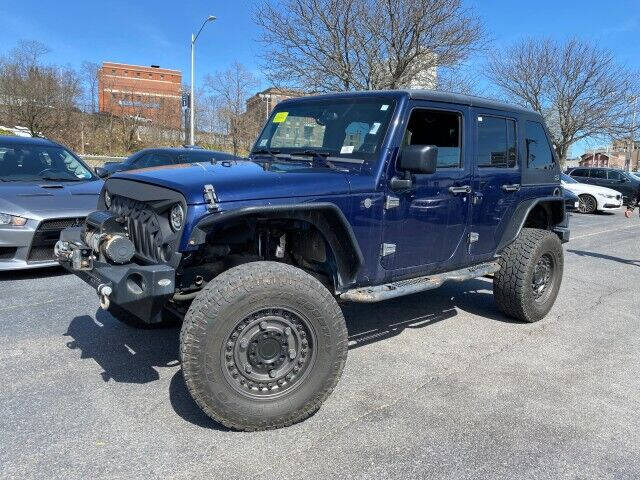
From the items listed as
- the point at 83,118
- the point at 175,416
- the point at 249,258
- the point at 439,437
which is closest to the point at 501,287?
the point at 439,437

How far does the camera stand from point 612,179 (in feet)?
70.0

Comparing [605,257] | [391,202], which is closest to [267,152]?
[391,202]

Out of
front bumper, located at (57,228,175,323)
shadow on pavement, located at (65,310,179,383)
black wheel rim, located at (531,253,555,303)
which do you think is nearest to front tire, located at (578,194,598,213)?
black wheel rim, located at (531,253,555,303)

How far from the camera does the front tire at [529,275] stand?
4.82 m

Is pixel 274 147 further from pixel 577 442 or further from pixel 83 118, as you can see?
pixel 83 118

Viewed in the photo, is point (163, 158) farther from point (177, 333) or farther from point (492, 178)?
point (492, 178)

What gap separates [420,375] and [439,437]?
2.75 ft

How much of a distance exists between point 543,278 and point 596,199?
1571 centimetres

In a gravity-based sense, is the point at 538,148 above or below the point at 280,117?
below

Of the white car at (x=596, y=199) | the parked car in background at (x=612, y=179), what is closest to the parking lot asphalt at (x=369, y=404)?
the white car at (x=596, y=199)

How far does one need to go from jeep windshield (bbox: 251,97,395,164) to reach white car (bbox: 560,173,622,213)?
54.5 feet

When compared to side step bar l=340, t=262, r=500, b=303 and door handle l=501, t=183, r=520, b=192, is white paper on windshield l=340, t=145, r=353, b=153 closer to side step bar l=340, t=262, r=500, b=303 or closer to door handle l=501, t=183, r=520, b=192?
side step bar l=340, t=262, r=500, b=303

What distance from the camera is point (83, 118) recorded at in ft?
95.0

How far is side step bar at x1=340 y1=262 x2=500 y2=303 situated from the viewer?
3490 mm
